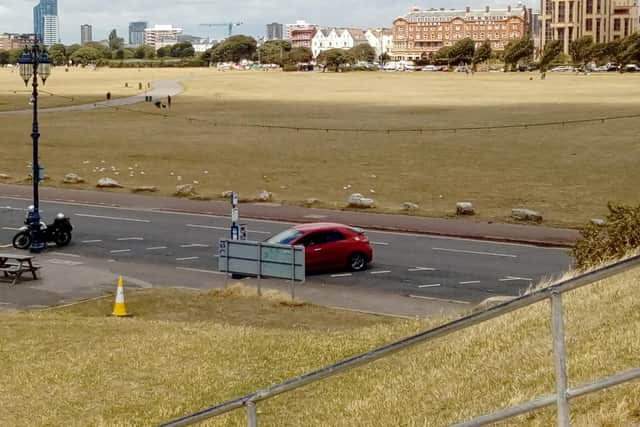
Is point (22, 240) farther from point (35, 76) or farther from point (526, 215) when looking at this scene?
point (526, 215)

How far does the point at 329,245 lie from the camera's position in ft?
95.8

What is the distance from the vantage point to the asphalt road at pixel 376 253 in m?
27.7

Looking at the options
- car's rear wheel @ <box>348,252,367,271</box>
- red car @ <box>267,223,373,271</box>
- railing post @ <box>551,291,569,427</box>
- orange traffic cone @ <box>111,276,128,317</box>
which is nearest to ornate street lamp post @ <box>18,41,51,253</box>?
red car @ <box>267,223,373,271</box>

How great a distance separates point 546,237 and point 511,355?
79.4 feet

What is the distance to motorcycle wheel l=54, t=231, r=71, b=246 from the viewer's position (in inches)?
1333

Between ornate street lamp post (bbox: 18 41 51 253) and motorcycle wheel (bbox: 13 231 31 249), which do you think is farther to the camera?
motorcycle wheel (bbox: 13 231 31 249)

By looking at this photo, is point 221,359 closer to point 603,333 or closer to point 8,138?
point 603,333

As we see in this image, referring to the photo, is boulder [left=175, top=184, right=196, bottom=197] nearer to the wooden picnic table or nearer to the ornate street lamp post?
the ornate street lamp post

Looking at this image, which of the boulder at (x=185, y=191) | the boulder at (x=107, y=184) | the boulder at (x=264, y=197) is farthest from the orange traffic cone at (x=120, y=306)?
the boulder at (x=107, y=184)

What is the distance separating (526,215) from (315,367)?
81.7 ft

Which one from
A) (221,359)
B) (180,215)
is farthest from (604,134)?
(221,359)

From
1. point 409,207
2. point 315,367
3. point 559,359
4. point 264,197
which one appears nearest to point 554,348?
point 559,359

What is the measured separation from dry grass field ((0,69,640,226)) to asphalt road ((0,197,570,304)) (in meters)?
5.68

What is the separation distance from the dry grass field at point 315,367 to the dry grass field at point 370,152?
914 inches
